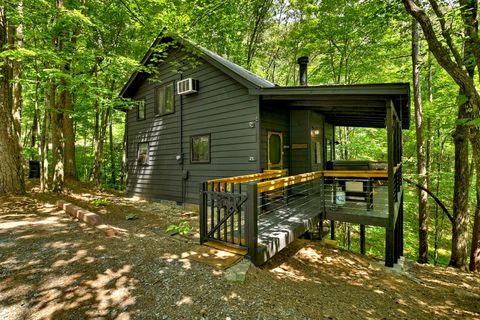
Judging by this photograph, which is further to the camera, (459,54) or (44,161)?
(44,161)

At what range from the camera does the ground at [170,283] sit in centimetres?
281

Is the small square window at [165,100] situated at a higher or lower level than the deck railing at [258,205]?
higher

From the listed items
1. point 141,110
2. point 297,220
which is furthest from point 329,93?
point 141,110

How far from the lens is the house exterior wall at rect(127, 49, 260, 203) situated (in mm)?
7594

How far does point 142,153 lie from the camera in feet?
36.3

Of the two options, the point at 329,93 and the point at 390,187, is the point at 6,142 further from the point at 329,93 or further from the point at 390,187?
the point at 390,187

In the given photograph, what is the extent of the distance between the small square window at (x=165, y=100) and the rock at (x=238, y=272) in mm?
7429

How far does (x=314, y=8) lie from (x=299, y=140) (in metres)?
6.90

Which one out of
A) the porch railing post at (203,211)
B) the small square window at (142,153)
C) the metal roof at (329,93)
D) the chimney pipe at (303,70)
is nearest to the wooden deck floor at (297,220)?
the porch railing post at (203,211)

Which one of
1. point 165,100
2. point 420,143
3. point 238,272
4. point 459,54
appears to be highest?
point 165,100

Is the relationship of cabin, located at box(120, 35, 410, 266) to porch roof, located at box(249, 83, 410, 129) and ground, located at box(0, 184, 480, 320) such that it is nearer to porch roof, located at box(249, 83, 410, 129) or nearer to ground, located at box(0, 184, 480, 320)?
porch roof, located at box(249, 83, 410, 129)

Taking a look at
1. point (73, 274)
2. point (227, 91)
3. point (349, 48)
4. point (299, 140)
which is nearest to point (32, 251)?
point (73, 274)

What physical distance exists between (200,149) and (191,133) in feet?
2.40

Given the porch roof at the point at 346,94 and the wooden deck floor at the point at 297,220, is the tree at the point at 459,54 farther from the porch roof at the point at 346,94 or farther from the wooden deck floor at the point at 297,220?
the wooden deck floor at the point at 297,220
